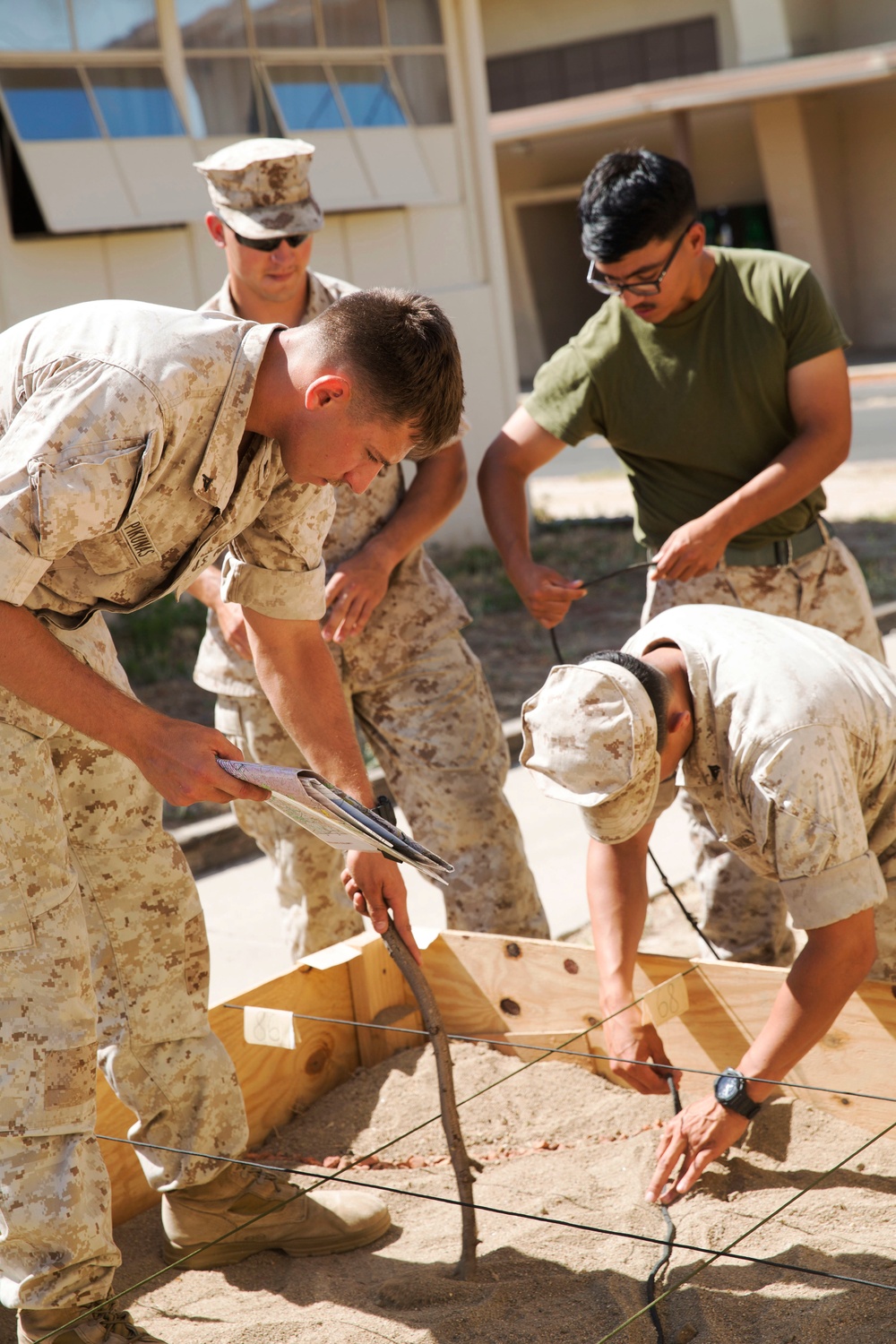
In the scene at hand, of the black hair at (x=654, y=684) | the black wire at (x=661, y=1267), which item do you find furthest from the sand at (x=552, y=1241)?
the black hair at (x=654, y=684)

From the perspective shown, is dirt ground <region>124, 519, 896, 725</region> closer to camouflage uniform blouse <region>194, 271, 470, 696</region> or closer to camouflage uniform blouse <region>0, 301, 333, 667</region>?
camouflage uniform blouse <region>194, 271, 470, 696</region>

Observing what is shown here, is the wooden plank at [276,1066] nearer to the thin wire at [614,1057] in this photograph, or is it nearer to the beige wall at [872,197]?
the thin wire at [614,1057]

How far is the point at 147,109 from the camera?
766 cm

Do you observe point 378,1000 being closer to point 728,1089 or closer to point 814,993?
point 728,1089

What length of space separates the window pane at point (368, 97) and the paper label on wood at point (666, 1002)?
7.02 meters

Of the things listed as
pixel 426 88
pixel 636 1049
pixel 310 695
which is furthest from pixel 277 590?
pixel 426 88

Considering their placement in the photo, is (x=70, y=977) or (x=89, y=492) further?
(x=70, y=977)

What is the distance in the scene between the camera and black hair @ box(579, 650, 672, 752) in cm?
225

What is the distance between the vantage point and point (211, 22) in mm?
7898

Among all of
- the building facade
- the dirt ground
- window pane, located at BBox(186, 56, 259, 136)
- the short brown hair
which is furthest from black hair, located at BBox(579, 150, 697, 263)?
window pane, located at BBox(186, 56, 259, 136)

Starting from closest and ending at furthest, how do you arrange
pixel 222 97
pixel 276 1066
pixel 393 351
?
pixel 393 351 < pixel 276 1066 < pixel 222 97

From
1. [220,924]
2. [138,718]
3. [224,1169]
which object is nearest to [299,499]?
A: [138,718]

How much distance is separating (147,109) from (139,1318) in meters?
6.77

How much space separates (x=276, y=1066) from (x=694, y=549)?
1.40 metres
